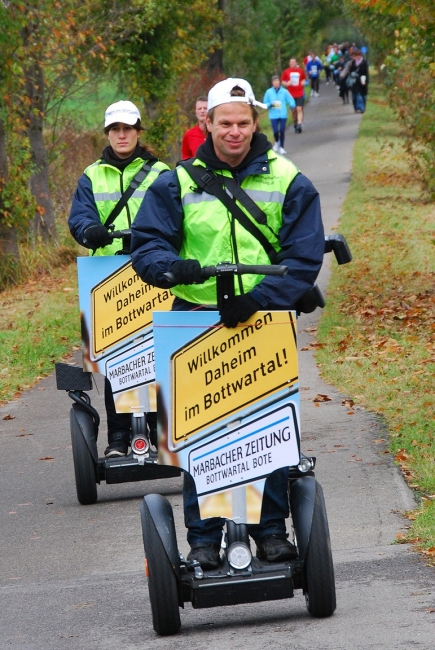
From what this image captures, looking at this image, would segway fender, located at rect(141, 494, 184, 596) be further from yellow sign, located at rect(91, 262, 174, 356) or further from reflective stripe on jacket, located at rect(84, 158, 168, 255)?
reflective stripe on jacket, located at rect(84, 158, 168, 255)

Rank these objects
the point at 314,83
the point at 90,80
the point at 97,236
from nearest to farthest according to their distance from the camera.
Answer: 1. the point at 97,236
2. the point at 90,80
3. the point at 314,83

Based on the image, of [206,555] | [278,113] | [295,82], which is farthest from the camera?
[295,82]

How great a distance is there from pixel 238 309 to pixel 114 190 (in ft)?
10.3

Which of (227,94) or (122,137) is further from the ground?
(122,137)

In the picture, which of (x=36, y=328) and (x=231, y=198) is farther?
(x=36, y=328)

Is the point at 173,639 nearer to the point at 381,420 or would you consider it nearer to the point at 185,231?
the point at 185,231

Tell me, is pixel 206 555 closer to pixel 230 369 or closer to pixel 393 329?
pixel 230 369

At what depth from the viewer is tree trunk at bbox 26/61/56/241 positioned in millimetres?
18766

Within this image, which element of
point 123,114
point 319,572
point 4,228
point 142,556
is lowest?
point 142,556

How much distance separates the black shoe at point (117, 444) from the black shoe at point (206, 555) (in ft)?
8.29

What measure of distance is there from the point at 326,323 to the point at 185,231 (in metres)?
7.81

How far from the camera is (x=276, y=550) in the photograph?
4.58 metres

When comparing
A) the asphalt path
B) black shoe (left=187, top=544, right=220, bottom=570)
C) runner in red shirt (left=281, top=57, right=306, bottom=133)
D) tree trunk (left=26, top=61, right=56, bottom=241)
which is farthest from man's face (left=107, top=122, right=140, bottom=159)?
runner in red shirt (left=281, top=57, right=306, bottom=133)

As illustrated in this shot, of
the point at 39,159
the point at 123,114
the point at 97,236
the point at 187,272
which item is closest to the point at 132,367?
the point at 97,236
